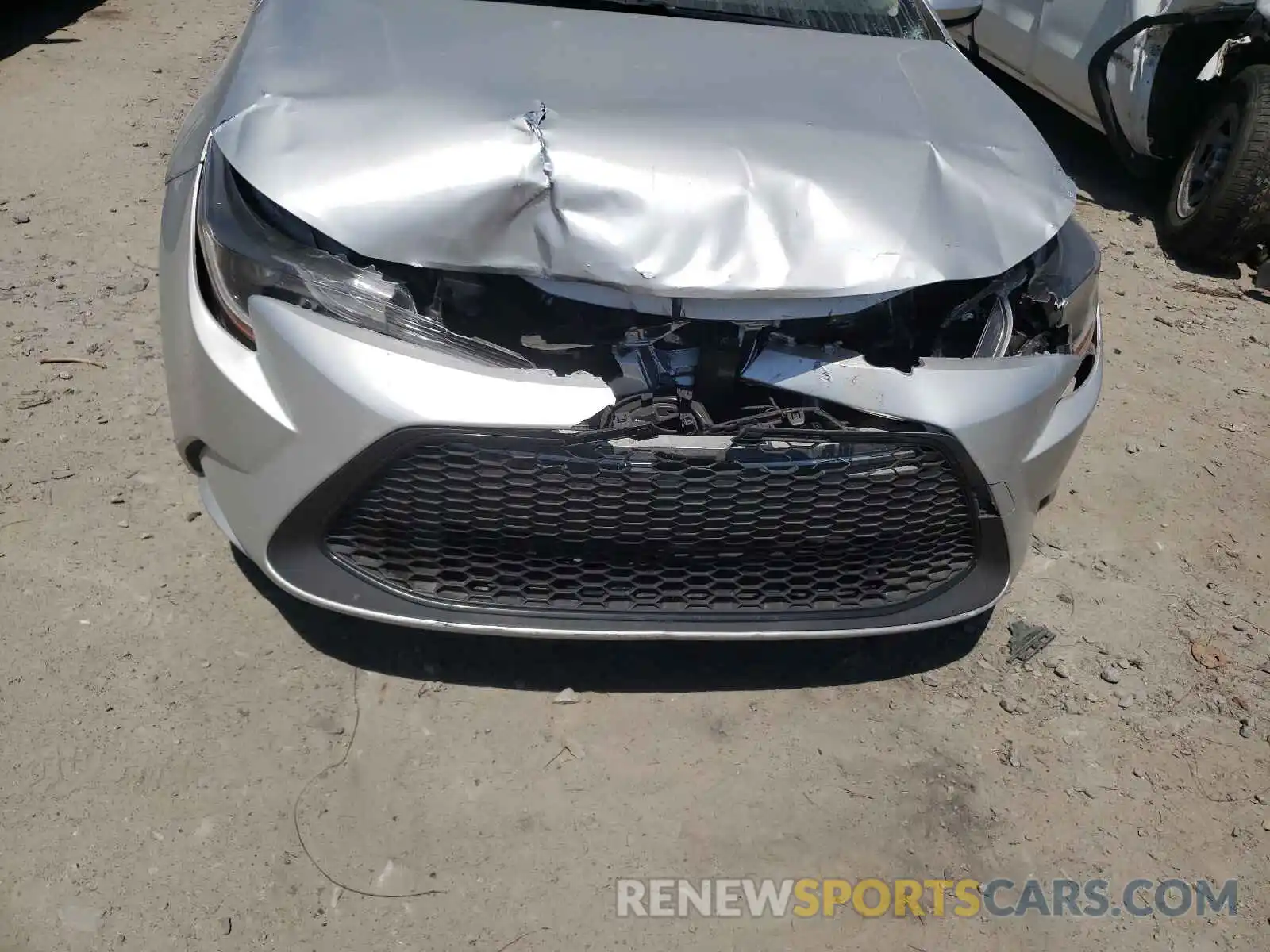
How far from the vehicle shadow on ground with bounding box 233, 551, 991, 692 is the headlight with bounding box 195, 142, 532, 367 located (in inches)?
29.6

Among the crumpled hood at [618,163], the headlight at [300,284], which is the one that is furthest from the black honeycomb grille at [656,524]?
the crumpled hood at [618,163]

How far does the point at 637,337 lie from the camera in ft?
6.70

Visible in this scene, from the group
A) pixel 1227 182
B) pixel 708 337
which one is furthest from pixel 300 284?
pixel 1227 182

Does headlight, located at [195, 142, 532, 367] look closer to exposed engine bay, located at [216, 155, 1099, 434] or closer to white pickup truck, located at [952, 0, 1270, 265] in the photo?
exposed engine bay, located at [216, 155, 1099, 434]

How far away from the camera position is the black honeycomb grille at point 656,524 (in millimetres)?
1942

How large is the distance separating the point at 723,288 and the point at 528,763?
1061 mm

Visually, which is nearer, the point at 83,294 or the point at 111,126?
the point at 83,294

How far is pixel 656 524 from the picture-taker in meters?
2.04

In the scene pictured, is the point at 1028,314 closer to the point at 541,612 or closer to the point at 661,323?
the point at 661,323

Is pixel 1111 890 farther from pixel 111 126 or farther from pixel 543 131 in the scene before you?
pixel 111 126

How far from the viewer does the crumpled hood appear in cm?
192

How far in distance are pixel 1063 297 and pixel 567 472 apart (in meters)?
1.16

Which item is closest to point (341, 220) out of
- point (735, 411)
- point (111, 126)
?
point (735, 411)

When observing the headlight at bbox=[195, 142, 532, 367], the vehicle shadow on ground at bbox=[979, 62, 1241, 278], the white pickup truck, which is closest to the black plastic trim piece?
the headlight at bbox=[195, 142, 532, 367]
